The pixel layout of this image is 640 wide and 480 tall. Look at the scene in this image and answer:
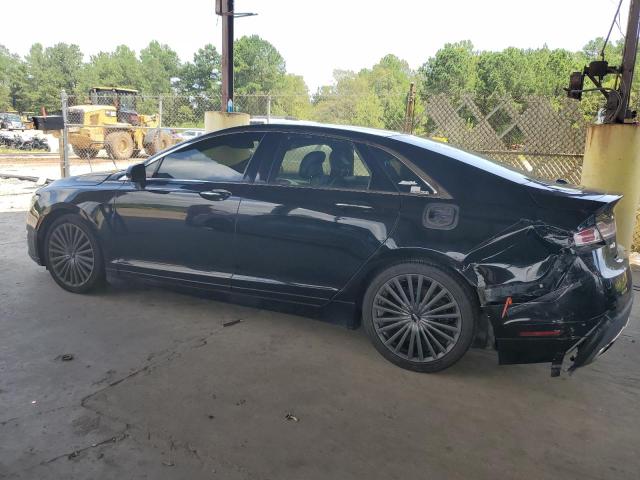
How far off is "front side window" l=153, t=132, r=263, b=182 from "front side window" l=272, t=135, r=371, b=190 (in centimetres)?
30

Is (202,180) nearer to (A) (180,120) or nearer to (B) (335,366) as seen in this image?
(B) (335,366)

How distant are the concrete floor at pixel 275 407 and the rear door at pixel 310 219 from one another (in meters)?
0.50

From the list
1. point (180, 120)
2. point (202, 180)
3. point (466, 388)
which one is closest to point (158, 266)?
point (202, 180)

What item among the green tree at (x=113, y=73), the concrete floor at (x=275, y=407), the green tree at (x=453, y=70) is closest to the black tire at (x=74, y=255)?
the concrete floor at (x=275, y=407)

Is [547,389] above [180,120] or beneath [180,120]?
beneath

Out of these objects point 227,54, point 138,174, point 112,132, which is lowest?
point 138,174

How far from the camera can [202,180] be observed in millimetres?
4141

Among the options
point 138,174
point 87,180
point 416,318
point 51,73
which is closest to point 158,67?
point 51,73

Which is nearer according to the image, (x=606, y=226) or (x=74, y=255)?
(x=606, y=226)

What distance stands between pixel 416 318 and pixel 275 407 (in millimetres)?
1085

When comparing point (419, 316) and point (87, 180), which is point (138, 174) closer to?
point (87, 180)

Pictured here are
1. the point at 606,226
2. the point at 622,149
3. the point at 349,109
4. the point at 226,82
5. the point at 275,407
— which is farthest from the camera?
the point at 349,109

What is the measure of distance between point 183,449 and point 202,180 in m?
2.21

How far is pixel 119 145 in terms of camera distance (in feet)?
69.8
